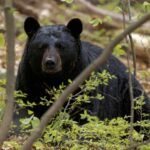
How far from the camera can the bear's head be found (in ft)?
20.9

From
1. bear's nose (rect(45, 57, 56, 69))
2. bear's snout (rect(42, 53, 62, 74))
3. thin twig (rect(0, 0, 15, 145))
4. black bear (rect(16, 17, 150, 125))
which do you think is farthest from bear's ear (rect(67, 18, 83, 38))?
thin twig (rect(0, 0, 15, 145))

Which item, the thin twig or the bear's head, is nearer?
the thin twig

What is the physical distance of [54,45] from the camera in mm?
6391

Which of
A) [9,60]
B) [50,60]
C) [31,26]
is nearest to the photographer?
[9,60]

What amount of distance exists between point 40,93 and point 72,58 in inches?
22.1

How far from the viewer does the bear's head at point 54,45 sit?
6.36 metres

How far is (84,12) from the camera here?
13.9m

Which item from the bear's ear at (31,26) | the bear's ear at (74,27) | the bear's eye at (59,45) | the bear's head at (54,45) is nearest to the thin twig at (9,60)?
the bear's head at (54,45)

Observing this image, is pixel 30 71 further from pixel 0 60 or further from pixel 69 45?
pixel 0 60

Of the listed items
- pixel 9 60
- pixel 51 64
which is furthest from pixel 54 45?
pixel 9 60

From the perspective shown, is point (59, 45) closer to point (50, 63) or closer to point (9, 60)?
point (50, 63)

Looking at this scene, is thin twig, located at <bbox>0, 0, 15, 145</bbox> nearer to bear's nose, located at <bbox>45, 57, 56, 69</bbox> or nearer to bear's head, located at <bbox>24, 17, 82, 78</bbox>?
bear's nose, located at <bbox>45, 57, 56, 69</bbox>

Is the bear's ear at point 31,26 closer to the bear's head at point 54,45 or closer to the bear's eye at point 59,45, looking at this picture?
the bear's head at point 54,45

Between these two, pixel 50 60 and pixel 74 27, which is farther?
pixel 74 27
